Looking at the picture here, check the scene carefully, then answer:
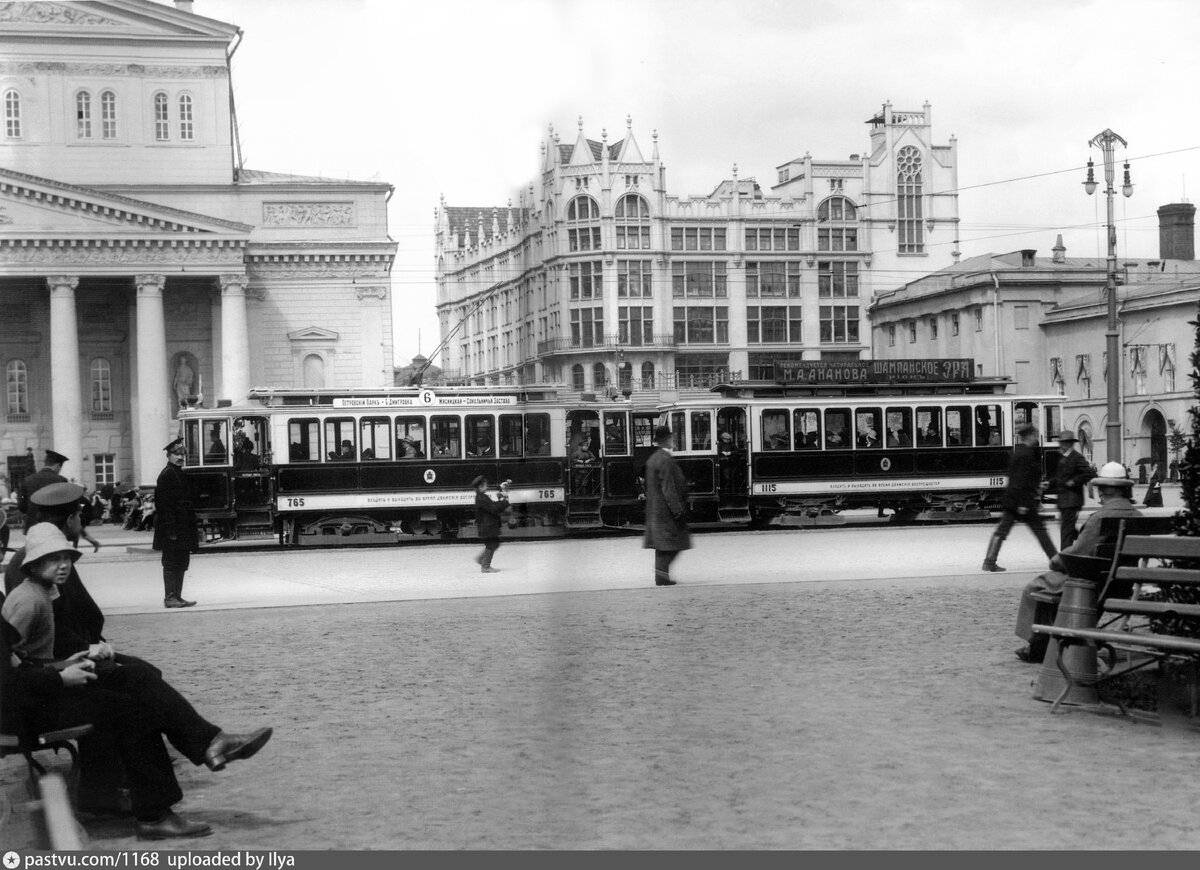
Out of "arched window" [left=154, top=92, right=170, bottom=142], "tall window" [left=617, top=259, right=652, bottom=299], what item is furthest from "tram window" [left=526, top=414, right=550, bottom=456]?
"tall window" [left=617, top=259, right=652, bottom=299]

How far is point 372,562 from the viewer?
25266mm

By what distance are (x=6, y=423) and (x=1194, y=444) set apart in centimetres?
4162

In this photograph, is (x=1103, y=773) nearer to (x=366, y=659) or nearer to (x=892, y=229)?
(x=366, y=659)

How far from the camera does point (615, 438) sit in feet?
108

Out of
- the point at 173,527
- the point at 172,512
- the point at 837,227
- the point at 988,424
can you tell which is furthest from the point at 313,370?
the point at 837,227

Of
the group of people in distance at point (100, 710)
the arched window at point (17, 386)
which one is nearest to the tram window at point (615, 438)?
the arched window at point (17, 386)

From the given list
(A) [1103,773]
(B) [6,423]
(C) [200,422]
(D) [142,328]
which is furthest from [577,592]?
(D) [142,328]

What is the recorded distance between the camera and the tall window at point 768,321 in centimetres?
1526

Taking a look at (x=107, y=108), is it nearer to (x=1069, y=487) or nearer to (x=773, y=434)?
(x=1069, y=487)

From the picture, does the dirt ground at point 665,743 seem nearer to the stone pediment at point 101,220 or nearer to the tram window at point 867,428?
the tram window at point 867,428

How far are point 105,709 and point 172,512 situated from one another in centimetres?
1097

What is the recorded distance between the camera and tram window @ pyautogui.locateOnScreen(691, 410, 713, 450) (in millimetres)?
33219

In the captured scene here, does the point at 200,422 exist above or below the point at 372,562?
above

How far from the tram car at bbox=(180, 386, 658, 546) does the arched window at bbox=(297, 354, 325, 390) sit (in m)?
8.17
